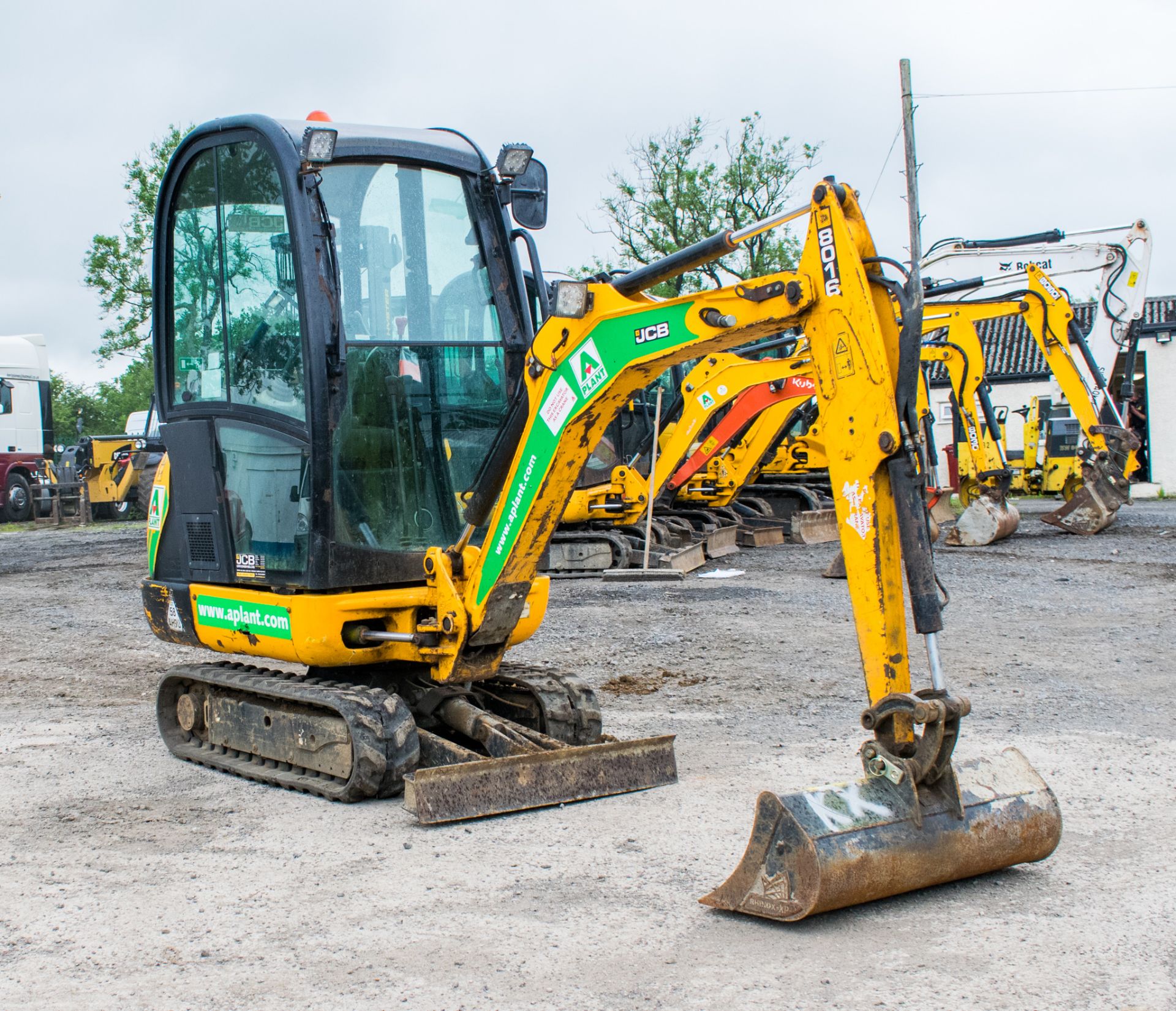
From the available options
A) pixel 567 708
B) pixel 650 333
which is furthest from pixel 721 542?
pixel 650 333

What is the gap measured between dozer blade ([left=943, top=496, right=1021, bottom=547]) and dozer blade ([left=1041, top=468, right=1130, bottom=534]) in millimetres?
1086

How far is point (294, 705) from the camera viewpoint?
5492mm

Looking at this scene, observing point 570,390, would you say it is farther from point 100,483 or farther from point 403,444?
point 100,483

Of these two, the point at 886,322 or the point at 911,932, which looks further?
the point at 886,322

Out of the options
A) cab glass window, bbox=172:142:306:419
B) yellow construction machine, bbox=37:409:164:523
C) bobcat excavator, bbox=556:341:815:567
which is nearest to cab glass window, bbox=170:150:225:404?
cab glass window, bbox=172:142:306:419

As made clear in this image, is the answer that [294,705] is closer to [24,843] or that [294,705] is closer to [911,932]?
[24,843]

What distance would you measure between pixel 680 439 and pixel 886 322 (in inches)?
452

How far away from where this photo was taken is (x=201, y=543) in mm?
5852

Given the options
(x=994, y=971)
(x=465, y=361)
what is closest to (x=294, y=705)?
(x=465, y=361)

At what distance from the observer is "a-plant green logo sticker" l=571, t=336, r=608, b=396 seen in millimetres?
4719

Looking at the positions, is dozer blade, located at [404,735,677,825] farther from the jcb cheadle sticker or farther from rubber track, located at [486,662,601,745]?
the jcb cheadle sticker

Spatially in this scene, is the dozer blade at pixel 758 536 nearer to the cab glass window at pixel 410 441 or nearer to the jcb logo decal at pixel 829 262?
the cab glass window at pixel 410 441

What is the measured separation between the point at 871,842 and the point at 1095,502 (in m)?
13.8

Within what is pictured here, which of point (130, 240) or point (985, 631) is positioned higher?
point (130, 240)
